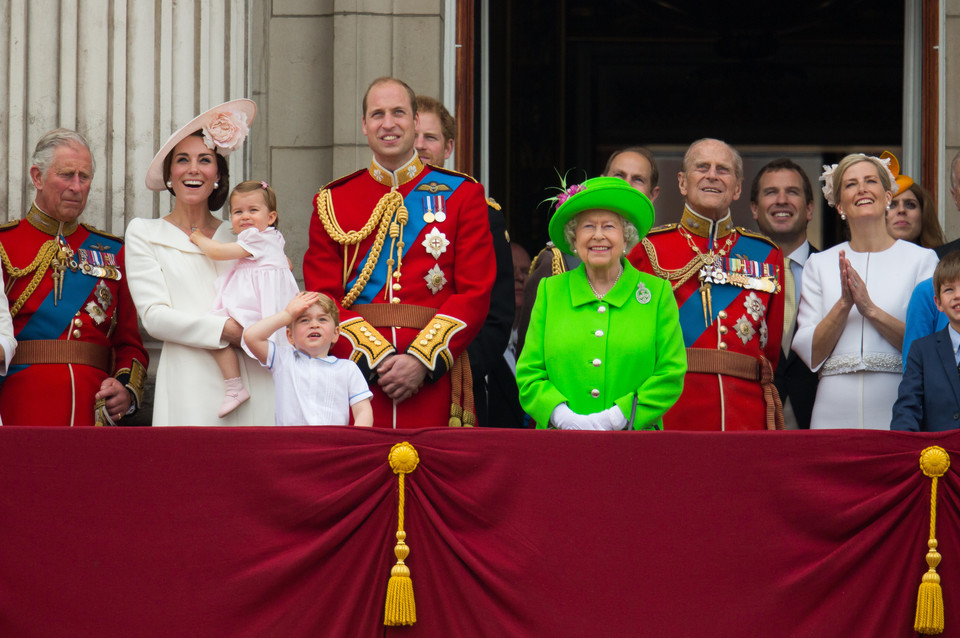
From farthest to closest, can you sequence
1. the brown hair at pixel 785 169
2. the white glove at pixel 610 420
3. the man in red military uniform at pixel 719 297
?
the brown hair at pixel 785 169 < the man in red military uniform at pixel 719 297 < the white glove at pixel 610 420

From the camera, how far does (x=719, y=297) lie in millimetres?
5820

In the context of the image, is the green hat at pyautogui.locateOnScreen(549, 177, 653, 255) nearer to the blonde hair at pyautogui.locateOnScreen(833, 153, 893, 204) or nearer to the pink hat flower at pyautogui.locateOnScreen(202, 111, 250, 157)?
the blonde hair at pyautogui.locateOnScreen(833, 153, 893, 204)

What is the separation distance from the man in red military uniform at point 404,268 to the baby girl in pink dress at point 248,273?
0.19 m

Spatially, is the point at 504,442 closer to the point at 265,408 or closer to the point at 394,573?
the point at 394,573

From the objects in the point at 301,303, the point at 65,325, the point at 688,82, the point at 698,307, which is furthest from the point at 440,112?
the point at 688,82

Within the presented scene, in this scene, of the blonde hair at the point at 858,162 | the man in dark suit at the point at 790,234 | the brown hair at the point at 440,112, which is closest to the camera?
the blonde hair at the point at 858,162

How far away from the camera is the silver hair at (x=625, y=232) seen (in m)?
5.48

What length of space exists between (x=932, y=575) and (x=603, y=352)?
4.33ft

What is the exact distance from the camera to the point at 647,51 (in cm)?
1202

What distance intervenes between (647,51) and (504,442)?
785 centimetres

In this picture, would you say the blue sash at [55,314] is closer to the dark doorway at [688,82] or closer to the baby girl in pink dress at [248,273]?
the baby girl in pink dress at [248,273]

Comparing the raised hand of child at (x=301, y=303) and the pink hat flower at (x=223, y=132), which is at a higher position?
the pink hat flower at (x=223, y=132)

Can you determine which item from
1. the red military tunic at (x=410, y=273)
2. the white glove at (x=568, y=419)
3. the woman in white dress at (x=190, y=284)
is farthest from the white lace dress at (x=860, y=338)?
the woman in white dress at (x=190, y=284)

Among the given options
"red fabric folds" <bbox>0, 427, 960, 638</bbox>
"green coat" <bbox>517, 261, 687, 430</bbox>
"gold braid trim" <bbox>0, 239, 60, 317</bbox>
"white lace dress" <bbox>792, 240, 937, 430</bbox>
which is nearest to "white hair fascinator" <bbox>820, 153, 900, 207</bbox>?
"white lace dress" <bbox>792, 240, 937, 430</bbox>
